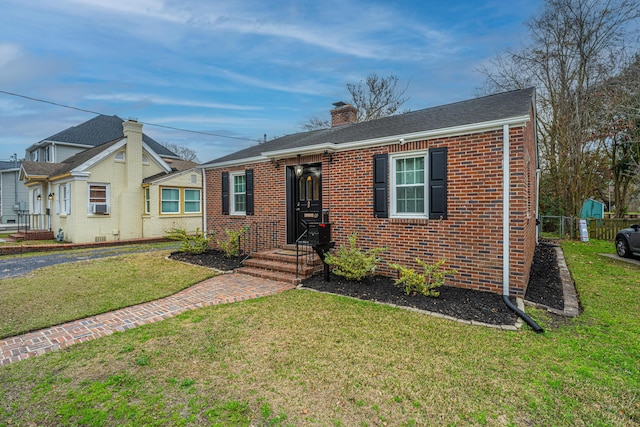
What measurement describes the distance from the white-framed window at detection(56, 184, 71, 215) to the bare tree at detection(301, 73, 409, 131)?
52.2ft

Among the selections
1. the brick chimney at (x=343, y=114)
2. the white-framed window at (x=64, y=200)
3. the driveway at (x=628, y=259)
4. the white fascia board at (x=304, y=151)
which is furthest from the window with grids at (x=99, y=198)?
the driveway at (x=628, y=259)

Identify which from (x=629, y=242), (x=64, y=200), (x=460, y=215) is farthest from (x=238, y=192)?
(x=629, y=242)

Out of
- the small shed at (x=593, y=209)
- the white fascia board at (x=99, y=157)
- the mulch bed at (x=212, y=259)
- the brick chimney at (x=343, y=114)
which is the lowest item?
the mulch bed at (x=212, y=259)

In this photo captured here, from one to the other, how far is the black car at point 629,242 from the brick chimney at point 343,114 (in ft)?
30.9

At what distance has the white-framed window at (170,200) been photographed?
15067mm

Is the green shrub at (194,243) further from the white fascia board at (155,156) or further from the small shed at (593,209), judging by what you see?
the small shed at (593,209)

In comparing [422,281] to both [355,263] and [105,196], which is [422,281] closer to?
[355,263]

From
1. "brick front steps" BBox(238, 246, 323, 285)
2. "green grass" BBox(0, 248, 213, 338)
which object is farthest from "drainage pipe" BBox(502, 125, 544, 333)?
"green grass" BBox(0, 248, 213, 338)

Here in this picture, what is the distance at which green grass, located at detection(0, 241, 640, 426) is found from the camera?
245cm

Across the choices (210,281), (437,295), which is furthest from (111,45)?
(437,295)

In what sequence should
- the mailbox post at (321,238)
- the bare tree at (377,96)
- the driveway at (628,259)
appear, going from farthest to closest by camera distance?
the bare tree at (377,96)
the driveway at (628,259)
the mailbox post at (321,238)

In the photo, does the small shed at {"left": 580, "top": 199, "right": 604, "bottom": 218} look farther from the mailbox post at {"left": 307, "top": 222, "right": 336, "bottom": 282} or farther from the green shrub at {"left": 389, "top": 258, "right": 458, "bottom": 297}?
the mailbox post at {"left": 307, "top": 222, "right": 336, "bottom": 282}

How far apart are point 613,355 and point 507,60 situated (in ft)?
63.1

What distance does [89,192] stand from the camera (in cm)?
1343
